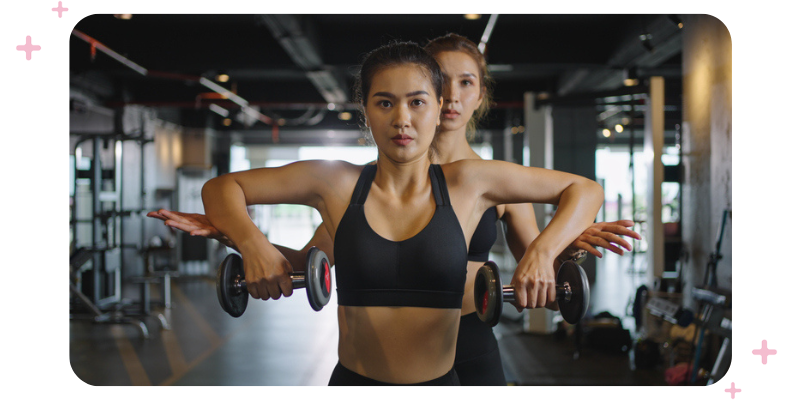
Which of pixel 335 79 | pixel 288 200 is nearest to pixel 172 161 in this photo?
pixel 335 79

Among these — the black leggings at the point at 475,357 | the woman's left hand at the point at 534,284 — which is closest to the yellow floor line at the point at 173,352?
the black leggings at the point at 475,357

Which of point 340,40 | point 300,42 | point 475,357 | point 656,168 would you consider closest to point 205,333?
point 300,42

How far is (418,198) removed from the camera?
135cm

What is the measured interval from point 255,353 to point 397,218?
402cm

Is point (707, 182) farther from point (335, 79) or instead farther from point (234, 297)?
point (335, 79)

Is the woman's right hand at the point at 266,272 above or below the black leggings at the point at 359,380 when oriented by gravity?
above

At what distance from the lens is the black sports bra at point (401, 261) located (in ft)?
4.21

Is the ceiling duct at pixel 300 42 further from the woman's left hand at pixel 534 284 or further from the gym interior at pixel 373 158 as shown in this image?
the woman's left hand at pixel 534 284

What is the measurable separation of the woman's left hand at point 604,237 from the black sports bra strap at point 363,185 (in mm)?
500

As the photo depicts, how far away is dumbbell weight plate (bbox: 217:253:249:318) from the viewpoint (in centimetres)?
125

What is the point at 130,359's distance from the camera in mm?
4766

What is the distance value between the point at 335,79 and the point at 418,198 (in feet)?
22.3
